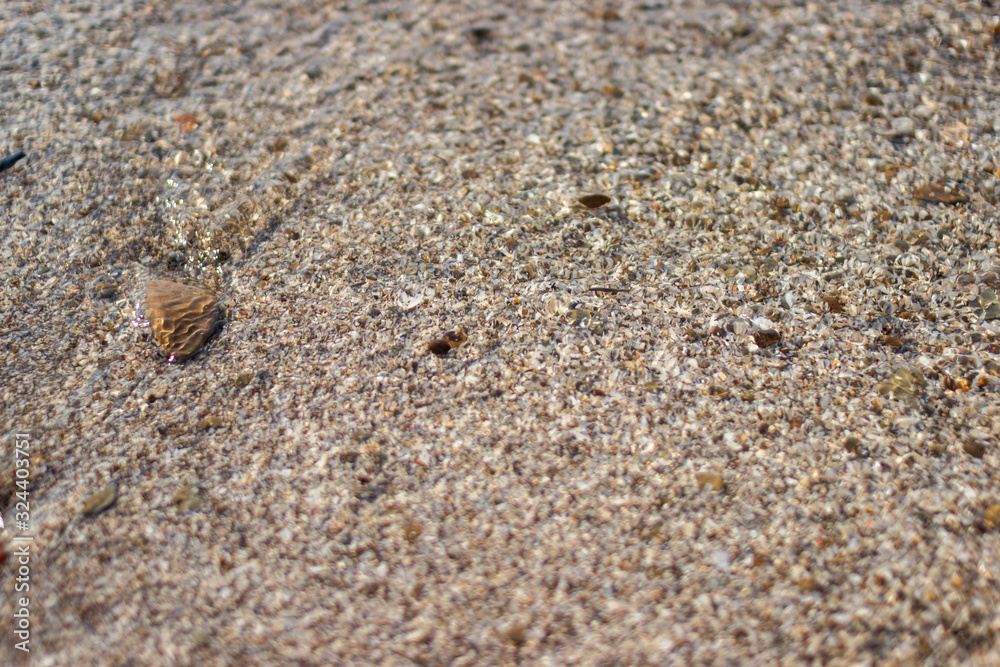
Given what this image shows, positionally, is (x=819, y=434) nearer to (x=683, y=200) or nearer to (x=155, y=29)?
(x=683, y=200)

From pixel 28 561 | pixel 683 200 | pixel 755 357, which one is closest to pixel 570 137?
pixel 683 200

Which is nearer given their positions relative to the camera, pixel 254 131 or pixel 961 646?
pixel 961 646

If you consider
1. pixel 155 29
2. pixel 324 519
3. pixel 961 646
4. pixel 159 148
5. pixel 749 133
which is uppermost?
pixel 155 29

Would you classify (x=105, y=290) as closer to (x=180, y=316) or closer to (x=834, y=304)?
(x=180, y=316)

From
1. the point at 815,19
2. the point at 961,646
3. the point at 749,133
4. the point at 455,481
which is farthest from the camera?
the point at 815,19

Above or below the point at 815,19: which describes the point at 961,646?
below

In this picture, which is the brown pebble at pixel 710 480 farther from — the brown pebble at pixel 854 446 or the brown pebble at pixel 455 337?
the brown pebble at pixel 455 337

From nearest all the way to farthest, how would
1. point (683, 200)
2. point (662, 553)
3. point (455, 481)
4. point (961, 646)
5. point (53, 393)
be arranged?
point (961, 646), point (662, 553), point (455, 481), point (53, 393), point (683, 200)

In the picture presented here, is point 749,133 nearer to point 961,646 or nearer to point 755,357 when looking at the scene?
point 755,357
